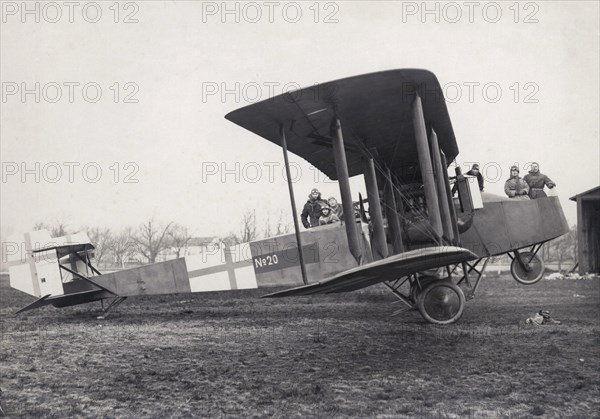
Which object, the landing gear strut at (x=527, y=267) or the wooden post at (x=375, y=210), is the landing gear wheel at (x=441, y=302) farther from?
the landing gear strut at (x=527, y=267)

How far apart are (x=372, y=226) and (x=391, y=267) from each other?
243 cm

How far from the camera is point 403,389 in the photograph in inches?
149

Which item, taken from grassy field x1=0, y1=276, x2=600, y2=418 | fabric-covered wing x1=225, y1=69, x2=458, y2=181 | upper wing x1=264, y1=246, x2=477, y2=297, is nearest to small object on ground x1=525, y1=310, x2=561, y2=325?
grassy field x1=0, y1=276, x2=600, y2=418

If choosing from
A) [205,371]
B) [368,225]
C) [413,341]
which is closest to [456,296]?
[413,341]

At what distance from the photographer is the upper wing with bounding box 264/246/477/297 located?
4406mm

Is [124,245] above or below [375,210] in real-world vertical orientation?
above

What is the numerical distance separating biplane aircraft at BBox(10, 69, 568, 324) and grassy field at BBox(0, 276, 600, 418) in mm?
667

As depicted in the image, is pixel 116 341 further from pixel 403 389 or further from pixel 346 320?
pixel 403 389

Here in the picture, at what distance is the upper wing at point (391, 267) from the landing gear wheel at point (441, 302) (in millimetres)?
1587

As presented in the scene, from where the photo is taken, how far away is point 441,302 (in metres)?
6.42

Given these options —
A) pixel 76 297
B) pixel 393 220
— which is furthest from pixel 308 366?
pixel 76 297

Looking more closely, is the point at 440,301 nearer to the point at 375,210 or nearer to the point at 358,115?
the point at 375,210

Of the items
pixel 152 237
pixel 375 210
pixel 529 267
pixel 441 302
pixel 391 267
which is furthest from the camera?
pixel 152 237

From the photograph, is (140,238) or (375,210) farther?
(140,238)
